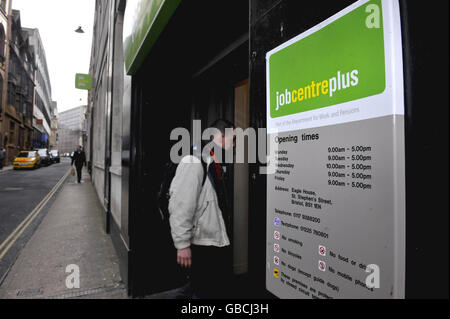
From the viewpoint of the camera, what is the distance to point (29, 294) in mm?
3271

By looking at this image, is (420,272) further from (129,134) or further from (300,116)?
(129,134)

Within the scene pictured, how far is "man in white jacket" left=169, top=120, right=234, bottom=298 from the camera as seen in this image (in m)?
2.21

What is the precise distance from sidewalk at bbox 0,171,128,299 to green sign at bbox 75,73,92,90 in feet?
28.8

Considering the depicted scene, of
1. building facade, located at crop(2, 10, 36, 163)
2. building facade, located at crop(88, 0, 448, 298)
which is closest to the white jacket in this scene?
building facade, located at crop(88, 0, 448, 298)

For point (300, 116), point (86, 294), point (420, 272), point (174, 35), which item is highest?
point (174, 35)

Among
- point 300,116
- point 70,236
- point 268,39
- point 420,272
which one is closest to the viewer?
point 420,272

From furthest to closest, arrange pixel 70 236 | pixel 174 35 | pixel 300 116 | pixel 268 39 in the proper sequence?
pixel 70 236 < pixel 174 35 < pixel 268 39 < pixel 300 116

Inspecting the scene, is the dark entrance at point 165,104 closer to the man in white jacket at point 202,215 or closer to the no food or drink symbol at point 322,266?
the man in white jacket at point 202,215

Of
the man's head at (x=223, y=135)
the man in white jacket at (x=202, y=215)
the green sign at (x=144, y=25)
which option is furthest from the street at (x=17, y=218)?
the man's head at (x=223, y=135)

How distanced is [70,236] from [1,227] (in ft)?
6.36

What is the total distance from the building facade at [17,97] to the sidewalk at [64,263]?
29149 mm

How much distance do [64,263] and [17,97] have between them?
128 feet

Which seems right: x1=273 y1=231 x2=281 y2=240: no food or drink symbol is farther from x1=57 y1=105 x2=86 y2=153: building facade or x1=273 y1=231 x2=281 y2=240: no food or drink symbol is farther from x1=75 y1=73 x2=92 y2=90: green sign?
x1=57 y1=105 x2=86 y2=153: building facade
